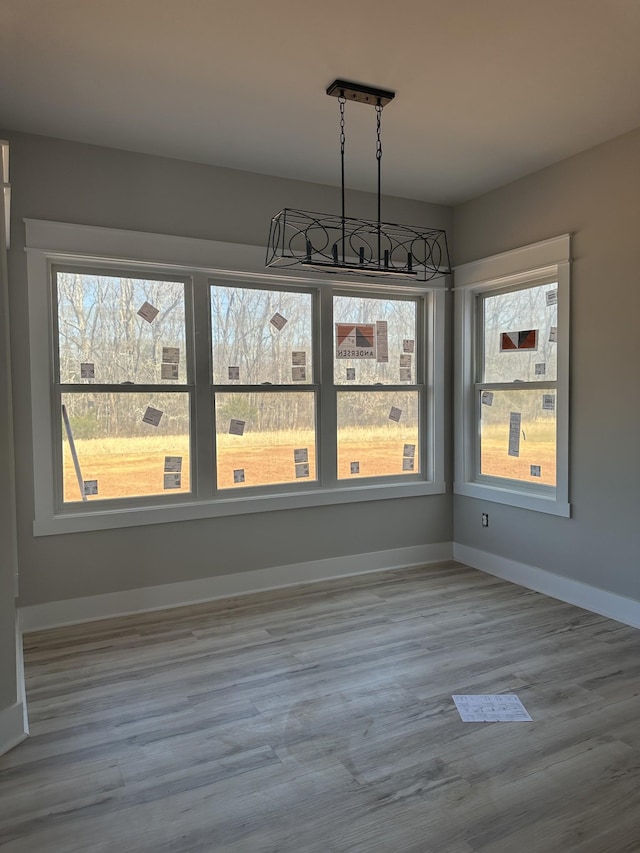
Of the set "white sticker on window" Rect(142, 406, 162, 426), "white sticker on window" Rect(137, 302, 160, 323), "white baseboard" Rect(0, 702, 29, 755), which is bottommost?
"white baseboard" Rect(0, 702, 29, 755)

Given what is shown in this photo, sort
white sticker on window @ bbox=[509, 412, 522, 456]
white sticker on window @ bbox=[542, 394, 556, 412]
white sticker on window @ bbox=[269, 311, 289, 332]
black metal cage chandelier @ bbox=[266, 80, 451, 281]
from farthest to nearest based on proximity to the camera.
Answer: white sticker on window @ bbox=[509, 412, 522, 456]
white sticker on window @ bbox=[269, 311, 289, 332]
white sticker on window @ bbox=[542, 394, 556, 412]
black metal cage chandelier @ bbox=[266, 80, 451, 281]

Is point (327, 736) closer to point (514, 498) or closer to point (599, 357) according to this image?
point (514, 498)

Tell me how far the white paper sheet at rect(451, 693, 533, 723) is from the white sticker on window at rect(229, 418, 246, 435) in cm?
218

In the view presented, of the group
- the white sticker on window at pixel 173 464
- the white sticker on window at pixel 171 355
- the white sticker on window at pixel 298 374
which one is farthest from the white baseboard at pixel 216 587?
the white sticker on window at pixel 171 355

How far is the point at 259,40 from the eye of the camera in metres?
2.47

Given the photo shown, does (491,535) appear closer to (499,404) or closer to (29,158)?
(499,404)

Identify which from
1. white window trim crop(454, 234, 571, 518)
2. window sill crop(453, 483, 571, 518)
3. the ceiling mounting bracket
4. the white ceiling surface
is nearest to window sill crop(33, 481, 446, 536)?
window sill crop(453, 483, 571, 518)

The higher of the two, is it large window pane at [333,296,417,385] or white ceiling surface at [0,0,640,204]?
white ceiling surface at [0,0,640,204]

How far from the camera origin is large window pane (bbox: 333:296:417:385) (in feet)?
14.6

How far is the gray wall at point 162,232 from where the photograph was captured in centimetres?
340

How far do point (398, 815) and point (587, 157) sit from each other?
12.0ft

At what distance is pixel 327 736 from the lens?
2.39 metres

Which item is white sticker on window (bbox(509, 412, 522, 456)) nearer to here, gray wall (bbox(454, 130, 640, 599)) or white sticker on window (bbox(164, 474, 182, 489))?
gray wall (bbox(454, 130, 640, 599))

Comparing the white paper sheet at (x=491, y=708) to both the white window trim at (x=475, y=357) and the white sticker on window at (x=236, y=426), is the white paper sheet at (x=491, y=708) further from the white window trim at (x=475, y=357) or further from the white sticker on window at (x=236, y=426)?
the white sticker on window at (x=236, y=426)
